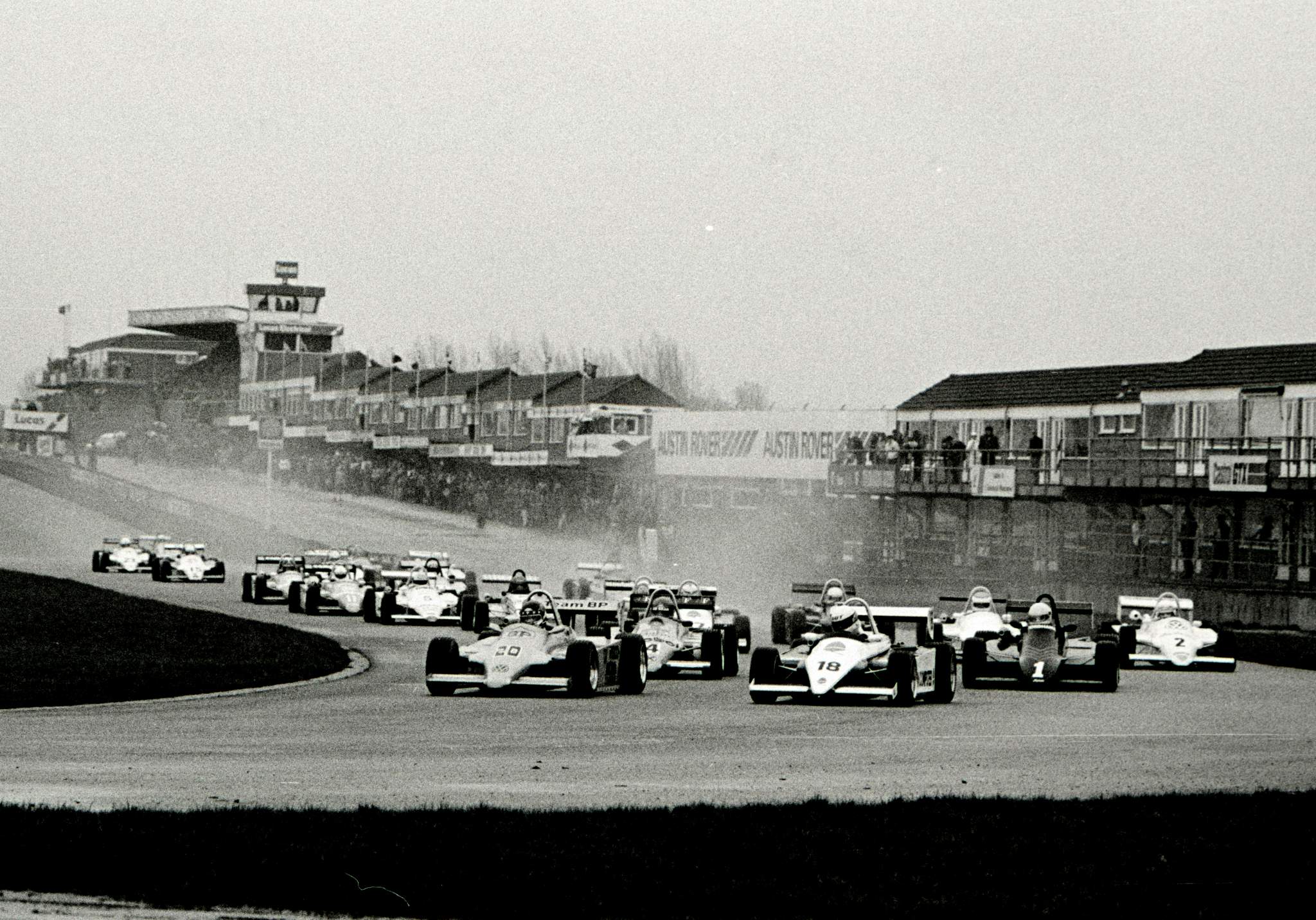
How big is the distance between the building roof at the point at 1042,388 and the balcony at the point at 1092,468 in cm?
266

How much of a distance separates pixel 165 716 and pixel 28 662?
7.49m

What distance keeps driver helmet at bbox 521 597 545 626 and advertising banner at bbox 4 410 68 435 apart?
13787cm

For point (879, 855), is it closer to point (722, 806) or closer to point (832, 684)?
point (722, 806)

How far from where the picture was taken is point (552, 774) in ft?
51.1

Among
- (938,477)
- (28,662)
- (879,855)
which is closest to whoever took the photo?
(879,855)

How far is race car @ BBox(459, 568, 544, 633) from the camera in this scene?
1345 inches

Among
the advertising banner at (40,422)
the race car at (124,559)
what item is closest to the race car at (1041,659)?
the race car at (124,559)

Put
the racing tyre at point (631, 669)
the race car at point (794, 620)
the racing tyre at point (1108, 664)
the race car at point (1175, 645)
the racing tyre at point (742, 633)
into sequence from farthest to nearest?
the race car at point (794, 620), the racing tyre at point (742, 633), the race car at point (1175, 645), the racing tyre at point (1108, 664), the racing tyre at point (631, 669)

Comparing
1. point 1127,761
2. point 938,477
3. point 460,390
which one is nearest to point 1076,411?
point 938,477

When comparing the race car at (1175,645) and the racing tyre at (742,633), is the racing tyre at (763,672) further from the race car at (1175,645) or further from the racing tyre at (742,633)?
the race car at (1175,645)

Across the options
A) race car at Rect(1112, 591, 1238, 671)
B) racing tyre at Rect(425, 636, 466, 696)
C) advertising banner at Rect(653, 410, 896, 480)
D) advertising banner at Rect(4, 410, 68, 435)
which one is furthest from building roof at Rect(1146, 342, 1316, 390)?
advertising banner at Rect(4, 410, 68, 435)

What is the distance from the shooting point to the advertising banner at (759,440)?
62.1m

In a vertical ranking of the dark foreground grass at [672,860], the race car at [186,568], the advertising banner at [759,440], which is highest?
the advertising banner at [759,440]

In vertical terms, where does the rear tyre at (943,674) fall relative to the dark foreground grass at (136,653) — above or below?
above
